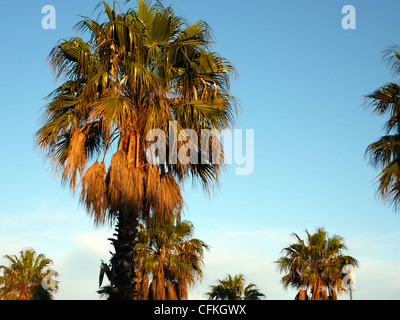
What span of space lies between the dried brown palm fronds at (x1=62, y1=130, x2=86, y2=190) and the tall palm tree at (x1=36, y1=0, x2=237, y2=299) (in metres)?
0.02

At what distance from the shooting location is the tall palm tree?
36.8 ft

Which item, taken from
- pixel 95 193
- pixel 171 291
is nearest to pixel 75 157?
pixel 95 193

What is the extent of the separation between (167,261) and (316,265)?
758cm

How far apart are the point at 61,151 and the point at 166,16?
13.0 ft

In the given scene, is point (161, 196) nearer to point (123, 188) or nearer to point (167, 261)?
point (123, 188)

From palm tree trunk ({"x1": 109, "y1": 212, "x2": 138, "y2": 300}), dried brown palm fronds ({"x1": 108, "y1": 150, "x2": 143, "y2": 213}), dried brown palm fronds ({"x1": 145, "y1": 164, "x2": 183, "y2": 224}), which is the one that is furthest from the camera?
dried brown palm fronds ({"x1": 145, "y1": 164, "x2": 183, "y2": 224})

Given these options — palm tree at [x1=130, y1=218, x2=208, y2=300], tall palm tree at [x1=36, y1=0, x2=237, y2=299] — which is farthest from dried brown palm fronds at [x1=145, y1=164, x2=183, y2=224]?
palm tree at [x1=130, y1=218, x2=208, y2=300]

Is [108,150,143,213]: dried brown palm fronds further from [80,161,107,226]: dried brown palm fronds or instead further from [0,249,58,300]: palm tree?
[0,249,58,300]: palm tree

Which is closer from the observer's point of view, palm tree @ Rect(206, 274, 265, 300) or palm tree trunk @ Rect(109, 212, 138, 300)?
palm tree trunk @ Rect(109, 212, 138, 300)
